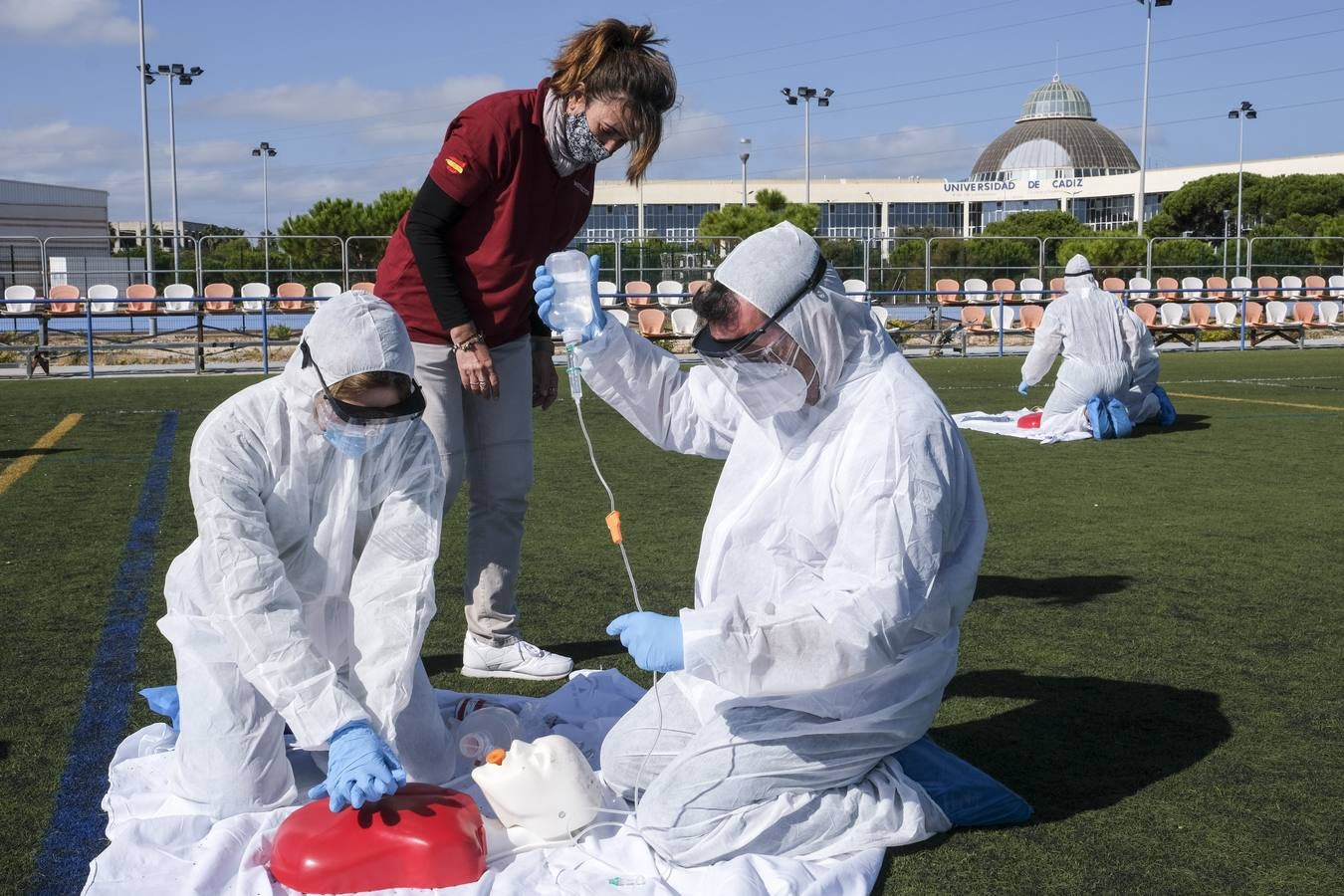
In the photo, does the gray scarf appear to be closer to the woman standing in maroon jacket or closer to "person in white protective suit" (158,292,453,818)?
the woman standing in maroon jacket

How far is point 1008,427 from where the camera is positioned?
36.1 feet

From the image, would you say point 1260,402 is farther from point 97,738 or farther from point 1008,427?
point 97,738

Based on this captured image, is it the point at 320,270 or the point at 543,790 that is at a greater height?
the point at 320,270

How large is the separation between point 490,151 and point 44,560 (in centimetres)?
328

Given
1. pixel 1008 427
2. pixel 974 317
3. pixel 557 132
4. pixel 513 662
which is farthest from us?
pixel 974 317

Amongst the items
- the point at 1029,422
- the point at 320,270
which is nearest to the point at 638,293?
the point at 320,270

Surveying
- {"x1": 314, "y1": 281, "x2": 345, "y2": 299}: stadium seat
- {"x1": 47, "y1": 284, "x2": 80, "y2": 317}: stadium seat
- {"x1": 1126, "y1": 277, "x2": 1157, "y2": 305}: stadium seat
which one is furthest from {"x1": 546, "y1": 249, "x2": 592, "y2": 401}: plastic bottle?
{"x1": 1126, "y1": 277, "x2": 1157, "y2": 305}: stadium seat

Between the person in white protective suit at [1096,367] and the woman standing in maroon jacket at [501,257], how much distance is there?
7.16 meters

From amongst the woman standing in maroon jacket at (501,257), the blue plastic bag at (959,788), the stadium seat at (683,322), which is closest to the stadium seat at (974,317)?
the stadium seat at (683,322)

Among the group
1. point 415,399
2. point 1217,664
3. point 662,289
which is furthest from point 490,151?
point 662,289

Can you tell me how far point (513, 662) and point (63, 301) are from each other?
578 inches

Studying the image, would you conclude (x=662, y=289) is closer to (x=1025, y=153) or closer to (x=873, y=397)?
(x=873, y=397)

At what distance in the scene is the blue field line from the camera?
296 centimetres

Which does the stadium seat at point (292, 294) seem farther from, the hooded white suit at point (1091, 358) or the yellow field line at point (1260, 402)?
the yellow field line at point (1260, 402)
